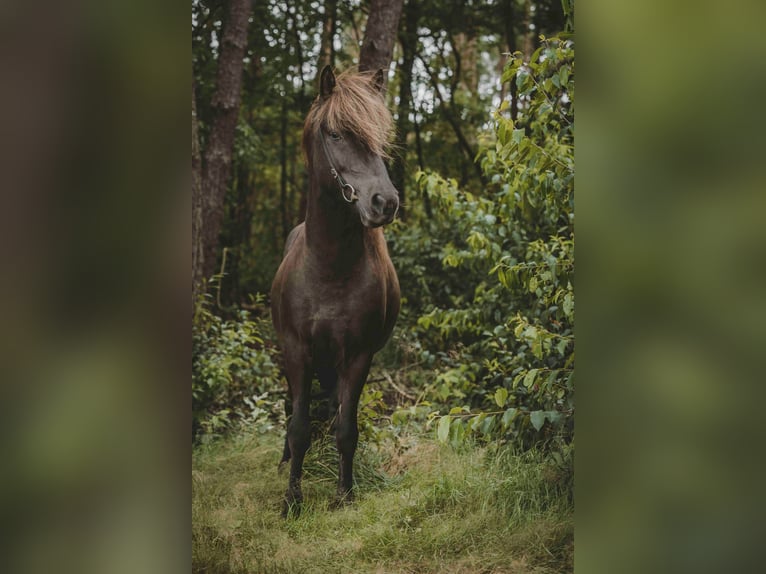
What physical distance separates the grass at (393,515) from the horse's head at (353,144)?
912mm

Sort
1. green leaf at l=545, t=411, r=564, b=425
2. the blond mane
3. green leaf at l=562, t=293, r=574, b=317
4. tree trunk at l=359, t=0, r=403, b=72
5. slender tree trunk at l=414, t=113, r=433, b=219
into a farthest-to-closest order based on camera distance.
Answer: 1. slender tree trunk at l=414, t=113, r=433, b=219
2. tree trunk at l=359, t=0, r=403, b=72
3. the blond mane
4. green leaf at l=562, t=293, r=574, b=317
5. green leaf at l=545, t=411, r=564, b=425

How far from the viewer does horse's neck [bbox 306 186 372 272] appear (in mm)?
2426

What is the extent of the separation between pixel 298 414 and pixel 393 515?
1.77 feet

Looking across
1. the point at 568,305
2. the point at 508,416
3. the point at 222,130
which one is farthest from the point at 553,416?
the point at 222,130

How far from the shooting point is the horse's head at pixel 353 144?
7.19 ft

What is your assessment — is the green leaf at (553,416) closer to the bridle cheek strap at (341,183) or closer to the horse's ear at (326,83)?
the bridle cheek strap at (341,183)

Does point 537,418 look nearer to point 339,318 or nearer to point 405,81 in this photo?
point 339,318

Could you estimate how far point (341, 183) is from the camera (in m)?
2.29

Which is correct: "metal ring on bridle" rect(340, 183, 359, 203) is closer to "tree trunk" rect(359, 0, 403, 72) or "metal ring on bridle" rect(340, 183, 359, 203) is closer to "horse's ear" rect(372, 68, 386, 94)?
"horse's ear" rect(372, 68, 386, 94)

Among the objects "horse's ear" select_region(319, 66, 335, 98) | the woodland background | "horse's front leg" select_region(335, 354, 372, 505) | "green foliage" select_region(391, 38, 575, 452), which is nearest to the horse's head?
"horse's ear" select_region(319, 66, 335, 98)

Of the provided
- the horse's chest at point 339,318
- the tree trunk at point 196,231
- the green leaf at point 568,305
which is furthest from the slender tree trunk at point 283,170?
the green leaf at point 568,305

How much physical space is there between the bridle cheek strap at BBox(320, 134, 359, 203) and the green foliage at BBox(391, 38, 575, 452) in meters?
0.54
